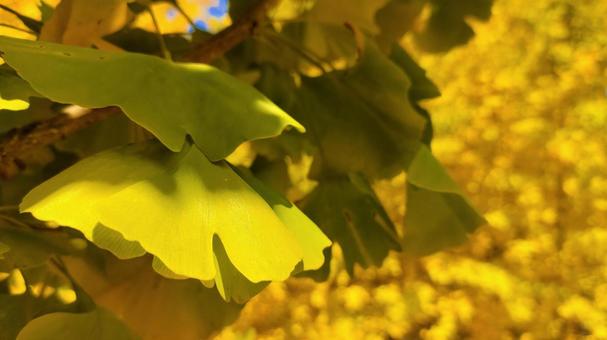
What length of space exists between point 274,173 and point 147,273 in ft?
0.33

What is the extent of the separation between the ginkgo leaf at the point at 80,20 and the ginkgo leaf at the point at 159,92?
0.05m

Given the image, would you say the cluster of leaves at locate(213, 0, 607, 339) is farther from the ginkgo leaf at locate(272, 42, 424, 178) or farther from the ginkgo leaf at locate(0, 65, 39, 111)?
the ginkgo leaf at locate(0, 65, 39, 111)

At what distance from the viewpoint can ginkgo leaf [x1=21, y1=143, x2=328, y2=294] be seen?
0.21 m

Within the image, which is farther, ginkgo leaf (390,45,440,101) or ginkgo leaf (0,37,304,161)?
ginkgo leaf (390,45,440,101)

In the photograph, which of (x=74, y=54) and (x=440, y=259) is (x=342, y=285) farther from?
(x=74, y=54)

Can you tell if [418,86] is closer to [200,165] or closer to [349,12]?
[349,12]

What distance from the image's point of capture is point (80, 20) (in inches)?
12.1

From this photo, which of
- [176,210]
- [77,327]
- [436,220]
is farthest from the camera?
[436,220]

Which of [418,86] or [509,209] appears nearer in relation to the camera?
[418,86]

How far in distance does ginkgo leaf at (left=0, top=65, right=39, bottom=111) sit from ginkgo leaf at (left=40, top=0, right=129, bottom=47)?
0.21ft

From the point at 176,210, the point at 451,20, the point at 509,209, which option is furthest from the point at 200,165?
the point at 509,209

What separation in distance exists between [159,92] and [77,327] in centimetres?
13

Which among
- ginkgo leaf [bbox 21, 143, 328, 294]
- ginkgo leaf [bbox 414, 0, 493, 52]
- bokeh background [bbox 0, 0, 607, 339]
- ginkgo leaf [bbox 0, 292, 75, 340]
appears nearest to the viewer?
ginkgo leaf [bbox 21, 143, 328, 294]

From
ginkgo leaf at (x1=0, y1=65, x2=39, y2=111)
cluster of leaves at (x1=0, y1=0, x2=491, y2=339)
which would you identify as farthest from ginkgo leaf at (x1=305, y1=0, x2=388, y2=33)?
ginkgo leaf at (x1=0, y1=65, x2=39, y2=111)
